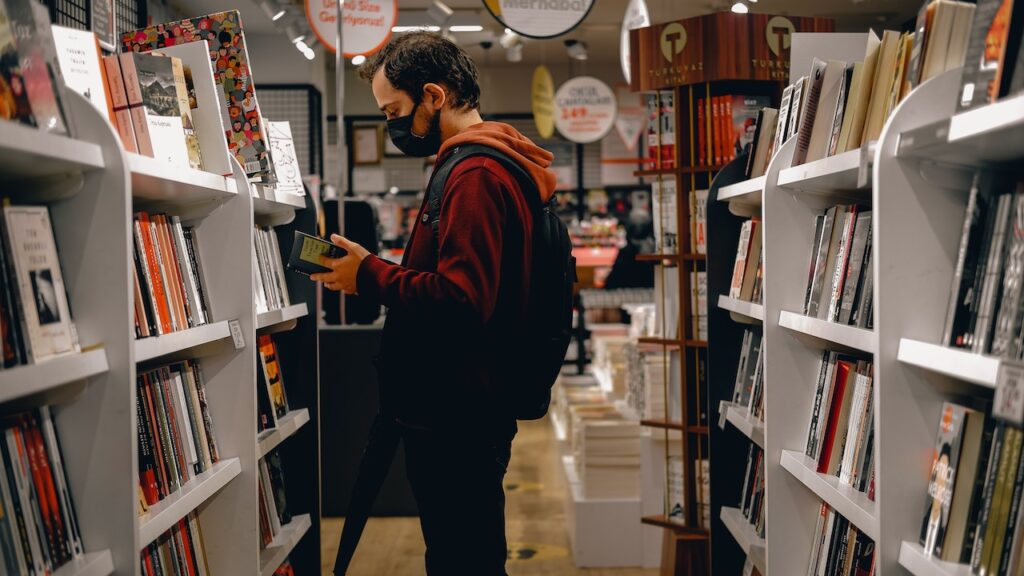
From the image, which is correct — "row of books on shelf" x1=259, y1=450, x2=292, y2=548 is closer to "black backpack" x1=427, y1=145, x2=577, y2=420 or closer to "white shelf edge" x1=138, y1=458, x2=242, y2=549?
"white shelf edge" x1=138, y1=458, x2=242, y2=549

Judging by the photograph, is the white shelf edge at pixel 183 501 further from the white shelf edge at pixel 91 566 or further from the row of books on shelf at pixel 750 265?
the row of books on shelf at pixel 750 265

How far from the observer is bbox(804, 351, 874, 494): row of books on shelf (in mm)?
1715

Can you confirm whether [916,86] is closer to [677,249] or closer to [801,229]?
[801,229]

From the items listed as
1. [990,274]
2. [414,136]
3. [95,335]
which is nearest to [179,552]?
[95,335]

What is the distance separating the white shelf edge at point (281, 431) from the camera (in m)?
2.35

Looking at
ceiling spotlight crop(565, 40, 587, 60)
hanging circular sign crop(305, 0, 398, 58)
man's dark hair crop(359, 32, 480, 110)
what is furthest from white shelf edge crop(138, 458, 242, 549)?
ceiling spotlight crop(565, 40, 587, 60)

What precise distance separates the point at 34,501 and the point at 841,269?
1.57 m

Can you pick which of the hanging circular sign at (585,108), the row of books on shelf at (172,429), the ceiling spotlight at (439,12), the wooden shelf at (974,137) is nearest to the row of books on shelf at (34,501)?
the row of books on shelf at (172,429)

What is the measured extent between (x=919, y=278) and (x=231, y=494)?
65.0 inches

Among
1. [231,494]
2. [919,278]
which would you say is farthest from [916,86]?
[231,494]

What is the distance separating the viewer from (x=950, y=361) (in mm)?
1243

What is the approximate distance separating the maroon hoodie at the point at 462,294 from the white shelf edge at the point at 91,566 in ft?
2.12

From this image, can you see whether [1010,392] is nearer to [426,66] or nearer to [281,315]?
[426,66]

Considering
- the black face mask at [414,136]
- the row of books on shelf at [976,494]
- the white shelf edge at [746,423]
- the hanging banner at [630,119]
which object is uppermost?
the hanging banner at [630,119]
